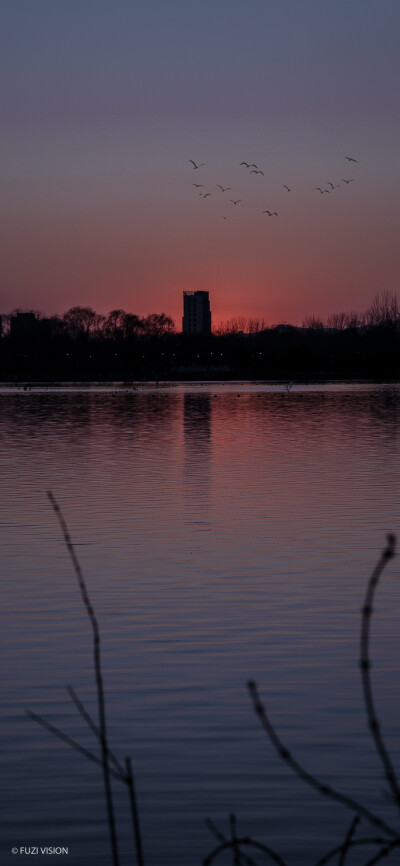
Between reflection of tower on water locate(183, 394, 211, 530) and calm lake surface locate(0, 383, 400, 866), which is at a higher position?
reflection of tower on water locate(183, 394, 211, 530)

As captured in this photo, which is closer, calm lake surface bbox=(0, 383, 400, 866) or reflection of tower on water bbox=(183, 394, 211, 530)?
calm lake surface bbox=(0, 383, 400, 866)

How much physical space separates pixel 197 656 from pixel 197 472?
28.0m

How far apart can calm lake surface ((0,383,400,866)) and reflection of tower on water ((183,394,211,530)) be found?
10.0 inches

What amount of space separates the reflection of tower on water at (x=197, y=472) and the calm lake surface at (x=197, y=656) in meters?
0.25

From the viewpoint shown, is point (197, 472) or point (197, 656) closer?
point (197, 656)

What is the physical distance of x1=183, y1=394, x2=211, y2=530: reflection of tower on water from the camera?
29422mm

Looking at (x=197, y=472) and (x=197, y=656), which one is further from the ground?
(x=197, y=472)

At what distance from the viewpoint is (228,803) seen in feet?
30.3

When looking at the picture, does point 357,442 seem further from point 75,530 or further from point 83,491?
point 75,530

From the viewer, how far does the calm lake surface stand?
9.13 meters

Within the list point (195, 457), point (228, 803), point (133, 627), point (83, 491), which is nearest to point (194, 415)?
point (195, 457)

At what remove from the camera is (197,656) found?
14.4 metres

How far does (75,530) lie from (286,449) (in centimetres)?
2773

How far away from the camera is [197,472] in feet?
139
